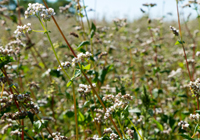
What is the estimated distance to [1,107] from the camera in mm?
1950

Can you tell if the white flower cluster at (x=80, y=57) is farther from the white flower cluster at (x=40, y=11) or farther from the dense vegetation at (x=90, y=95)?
the white flower cluster at (x=40, y=11)

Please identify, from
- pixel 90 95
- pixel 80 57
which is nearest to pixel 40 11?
pixel 80 57

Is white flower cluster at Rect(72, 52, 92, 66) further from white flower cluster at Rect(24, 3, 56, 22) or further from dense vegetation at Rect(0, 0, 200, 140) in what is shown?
white flower cluster at Rect(24, 3, 56, 22)

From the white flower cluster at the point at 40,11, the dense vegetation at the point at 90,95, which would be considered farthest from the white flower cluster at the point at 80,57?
the white flower cluster at the point at 40,11

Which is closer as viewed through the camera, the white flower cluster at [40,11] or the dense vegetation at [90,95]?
the white flower cluster at [40,11]

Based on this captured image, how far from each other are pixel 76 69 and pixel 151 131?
2178 millimetres

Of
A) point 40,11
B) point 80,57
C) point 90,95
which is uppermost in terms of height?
point 40,11

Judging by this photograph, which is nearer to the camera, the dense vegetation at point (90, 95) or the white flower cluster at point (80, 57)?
the white flower cluster at point (80, 57)

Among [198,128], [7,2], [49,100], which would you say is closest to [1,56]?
[49,100]

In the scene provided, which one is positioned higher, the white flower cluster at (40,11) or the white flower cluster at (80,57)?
the white flower cluster at (40,11)

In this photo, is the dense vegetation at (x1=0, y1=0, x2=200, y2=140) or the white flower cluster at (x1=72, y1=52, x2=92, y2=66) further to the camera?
the dense vegetation at (x1=0, y1=0, x2=200, y2=140)

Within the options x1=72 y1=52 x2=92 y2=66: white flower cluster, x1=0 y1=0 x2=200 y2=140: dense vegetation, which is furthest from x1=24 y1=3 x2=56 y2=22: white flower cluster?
x1=72 y1=52 x2=92 y2=66: white flower cluster

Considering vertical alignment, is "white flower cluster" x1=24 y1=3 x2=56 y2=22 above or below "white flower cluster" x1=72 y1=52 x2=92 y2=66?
above

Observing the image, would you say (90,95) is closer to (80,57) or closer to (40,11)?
(80,57)
